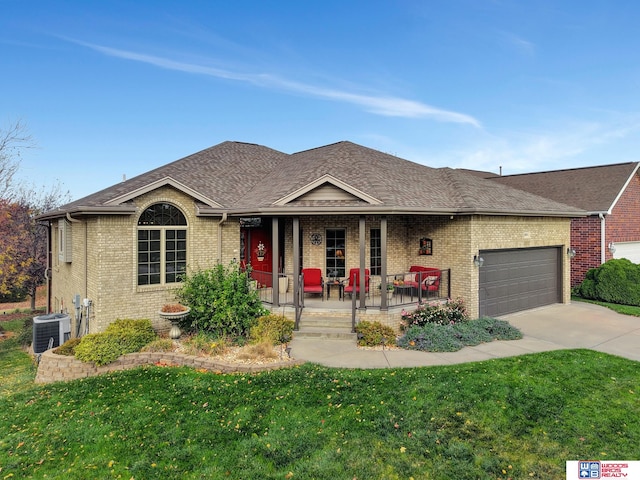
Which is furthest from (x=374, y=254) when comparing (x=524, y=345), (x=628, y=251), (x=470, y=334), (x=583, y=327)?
(x=628, y=251)

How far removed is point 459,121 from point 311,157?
46.4 feet

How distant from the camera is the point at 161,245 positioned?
10273mm

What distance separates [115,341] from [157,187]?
4215 millimetres

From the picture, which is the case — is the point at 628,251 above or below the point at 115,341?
above

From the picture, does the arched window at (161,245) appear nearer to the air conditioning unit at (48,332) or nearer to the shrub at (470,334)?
the air conditioning unit at (48,332)

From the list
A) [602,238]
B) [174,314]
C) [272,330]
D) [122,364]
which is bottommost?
[122,364]

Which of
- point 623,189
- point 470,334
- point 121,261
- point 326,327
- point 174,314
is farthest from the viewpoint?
point 623,189

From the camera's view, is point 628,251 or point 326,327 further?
point 628,251

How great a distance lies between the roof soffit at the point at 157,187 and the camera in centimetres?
942

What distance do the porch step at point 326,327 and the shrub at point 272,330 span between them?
0.43m

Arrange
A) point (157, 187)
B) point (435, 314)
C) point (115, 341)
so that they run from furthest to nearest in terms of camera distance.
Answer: point (435, 314) → point (157, 187) → point (115, 341)

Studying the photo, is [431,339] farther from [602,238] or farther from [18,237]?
[18,237]

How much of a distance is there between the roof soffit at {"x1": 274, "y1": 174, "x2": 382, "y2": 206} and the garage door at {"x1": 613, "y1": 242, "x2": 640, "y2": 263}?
45.4ft

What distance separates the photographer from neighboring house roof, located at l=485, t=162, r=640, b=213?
52.5 feet
